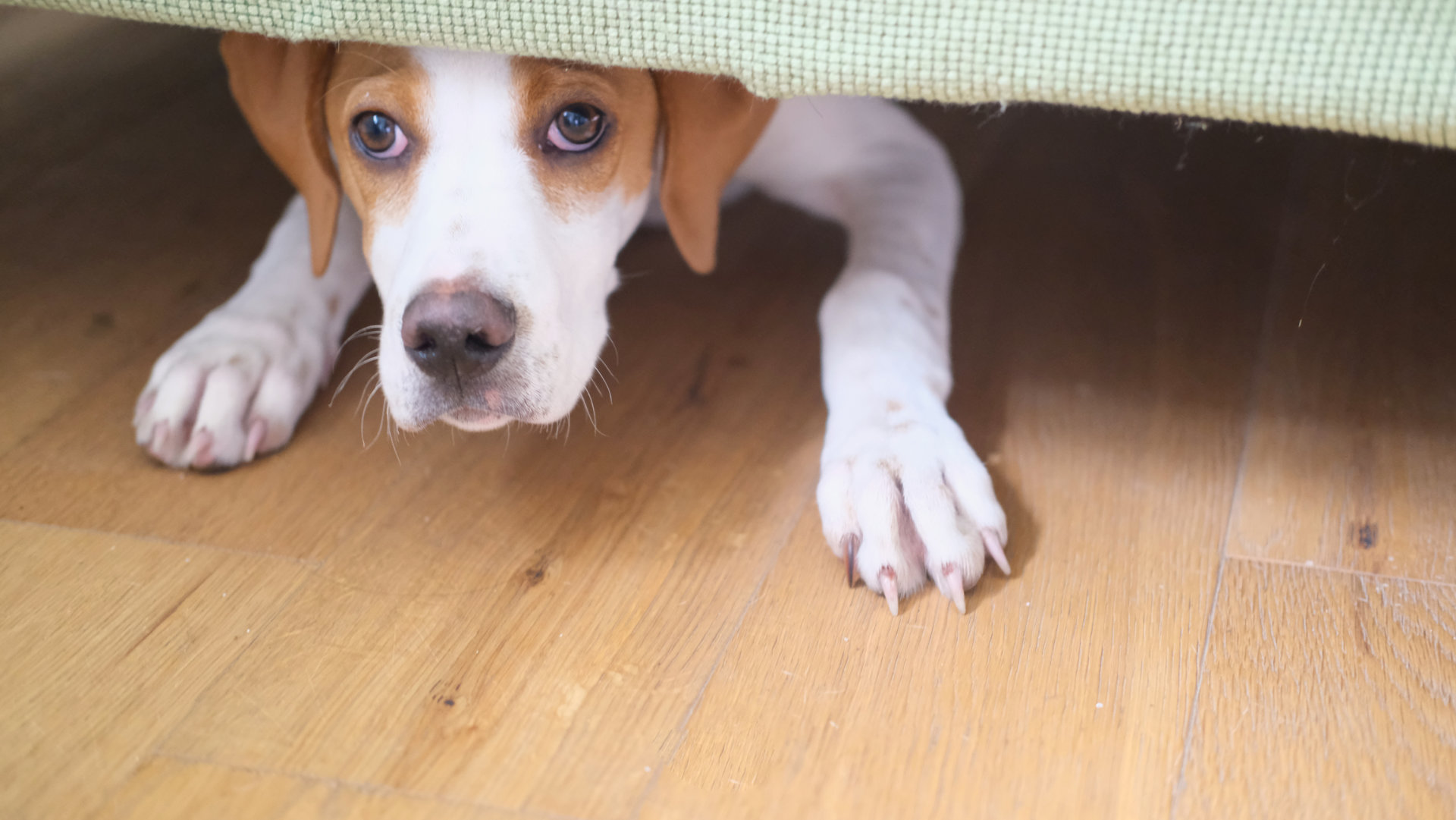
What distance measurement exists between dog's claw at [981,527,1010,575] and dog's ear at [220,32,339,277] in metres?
0.87

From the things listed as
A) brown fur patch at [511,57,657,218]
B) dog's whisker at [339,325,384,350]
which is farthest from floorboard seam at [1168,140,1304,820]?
dog's whisker at [339,325,384,350]

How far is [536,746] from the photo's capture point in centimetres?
105

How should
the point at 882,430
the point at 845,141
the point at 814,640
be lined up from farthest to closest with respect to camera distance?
the point at 845,141
the point at 882,430
the point at 814,640

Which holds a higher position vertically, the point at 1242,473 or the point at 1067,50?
the point at 1067,50

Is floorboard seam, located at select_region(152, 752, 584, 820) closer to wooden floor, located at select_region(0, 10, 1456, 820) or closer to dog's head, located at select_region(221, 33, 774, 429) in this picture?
wooden floor, located at select_region(0, 10, 1456, 820)

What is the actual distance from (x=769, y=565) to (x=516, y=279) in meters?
0.40

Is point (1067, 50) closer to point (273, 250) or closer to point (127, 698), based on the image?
point (127, 698)

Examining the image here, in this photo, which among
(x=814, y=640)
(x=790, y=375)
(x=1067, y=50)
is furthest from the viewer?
(x=790, y=375)

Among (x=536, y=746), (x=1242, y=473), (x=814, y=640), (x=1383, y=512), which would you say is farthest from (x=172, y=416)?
(x=1383, y=512)

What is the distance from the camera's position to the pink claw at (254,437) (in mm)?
1460

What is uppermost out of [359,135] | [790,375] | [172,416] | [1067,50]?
[1067,50]

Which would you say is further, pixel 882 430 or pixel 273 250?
pixel 273 250

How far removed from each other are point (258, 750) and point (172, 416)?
0.55 m

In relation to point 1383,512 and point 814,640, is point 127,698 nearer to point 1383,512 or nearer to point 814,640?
point 814,640
